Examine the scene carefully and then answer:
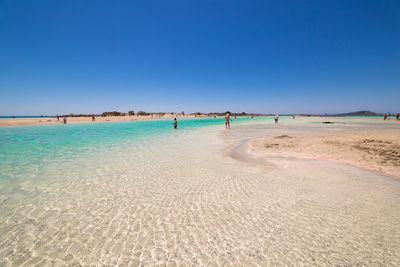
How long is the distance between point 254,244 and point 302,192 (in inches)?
106

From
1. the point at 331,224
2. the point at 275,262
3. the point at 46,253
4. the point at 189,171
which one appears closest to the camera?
the point at 275,262

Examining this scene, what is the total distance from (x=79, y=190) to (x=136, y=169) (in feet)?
7.00

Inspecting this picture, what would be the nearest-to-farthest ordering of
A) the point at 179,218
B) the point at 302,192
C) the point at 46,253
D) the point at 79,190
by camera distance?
the point at 46,253 < the point at 179,218 < the point at 302,192 < the point at 79,190

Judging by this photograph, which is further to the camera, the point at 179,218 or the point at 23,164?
the point at 23,164

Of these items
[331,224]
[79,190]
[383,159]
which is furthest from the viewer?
[383,159]

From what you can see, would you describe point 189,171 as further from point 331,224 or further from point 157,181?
point 331,224

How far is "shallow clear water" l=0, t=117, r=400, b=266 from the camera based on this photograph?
252 centimetres

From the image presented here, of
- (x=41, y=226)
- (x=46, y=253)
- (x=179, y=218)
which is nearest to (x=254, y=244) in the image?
(x=179, y=218)

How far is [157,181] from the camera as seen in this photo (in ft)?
17.8

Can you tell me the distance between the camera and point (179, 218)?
11.4 feet

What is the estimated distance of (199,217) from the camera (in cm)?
347

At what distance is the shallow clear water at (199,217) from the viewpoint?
252 cm

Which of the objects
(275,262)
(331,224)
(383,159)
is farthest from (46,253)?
(383,159)

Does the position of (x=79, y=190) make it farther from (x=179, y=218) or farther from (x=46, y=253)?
(x=179, y=218)
